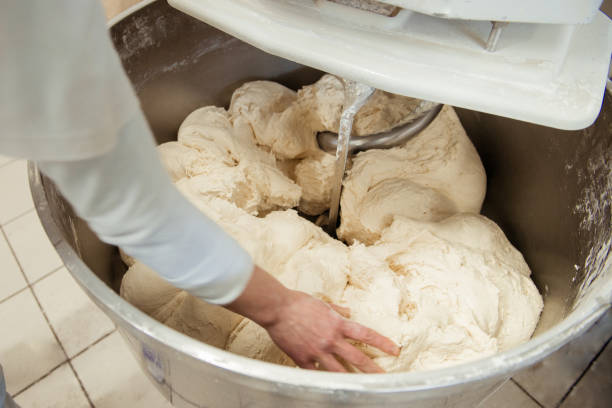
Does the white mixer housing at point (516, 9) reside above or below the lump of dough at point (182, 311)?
above

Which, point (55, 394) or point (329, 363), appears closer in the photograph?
point (329, 363)

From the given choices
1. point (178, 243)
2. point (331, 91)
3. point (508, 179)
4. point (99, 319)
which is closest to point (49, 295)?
point (99, 319)

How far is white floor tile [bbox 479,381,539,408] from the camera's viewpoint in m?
1.04

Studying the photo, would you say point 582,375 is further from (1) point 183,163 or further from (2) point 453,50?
(1) point 183,163

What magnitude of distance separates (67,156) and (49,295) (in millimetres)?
1085

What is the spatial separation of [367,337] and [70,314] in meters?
0.92

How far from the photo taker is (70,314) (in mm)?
1173

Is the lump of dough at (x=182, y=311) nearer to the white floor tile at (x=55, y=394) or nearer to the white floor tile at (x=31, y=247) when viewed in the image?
the white floor tile at (x=55, y=394)

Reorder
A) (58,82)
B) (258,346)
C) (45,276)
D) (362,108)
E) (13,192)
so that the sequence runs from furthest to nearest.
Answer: (13,192), (45,276), (362,108), (258,346), (58,82)

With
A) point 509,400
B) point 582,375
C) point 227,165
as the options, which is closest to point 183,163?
point 227,165

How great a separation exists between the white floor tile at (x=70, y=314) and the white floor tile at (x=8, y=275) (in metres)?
0.05

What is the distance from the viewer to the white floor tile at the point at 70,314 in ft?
3.72

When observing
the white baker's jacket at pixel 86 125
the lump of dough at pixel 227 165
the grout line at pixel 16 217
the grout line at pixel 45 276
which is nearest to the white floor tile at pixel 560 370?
the lump of dough at pixel 227 165

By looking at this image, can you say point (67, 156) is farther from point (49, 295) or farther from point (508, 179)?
point (49, 295)
